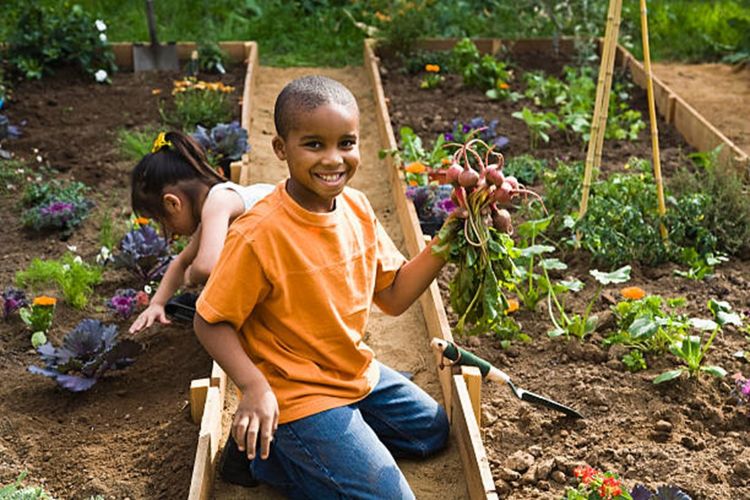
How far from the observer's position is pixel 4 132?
6.98 m

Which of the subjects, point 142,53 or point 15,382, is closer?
point 15,382

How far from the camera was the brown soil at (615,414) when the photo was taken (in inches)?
143

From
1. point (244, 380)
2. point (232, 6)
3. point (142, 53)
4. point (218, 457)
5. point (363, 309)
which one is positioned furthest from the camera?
point (232, 6)

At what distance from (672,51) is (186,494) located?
303 inches

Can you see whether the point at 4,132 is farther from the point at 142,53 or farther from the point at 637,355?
the point at 637,355

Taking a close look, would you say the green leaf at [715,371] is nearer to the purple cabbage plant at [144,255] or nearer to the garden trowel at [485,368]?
the garden trowel at [485,368]

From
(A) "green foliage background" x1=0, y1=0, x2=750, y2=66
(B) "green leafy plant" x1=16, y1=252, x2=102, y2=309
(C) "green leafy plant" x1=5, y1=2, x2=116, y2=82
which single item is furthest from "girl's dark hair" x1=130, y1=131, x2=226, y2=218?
(A) "green foliage background" x1=0, y1=0, x2=750, y2=66

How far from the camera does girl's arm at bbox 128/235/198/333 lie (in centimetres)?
438

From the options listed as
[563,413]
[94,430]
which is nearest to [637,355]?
[563,413]

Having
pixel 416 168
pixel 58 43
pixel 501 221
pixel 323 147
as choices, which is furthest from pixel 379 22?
pixel 323 147

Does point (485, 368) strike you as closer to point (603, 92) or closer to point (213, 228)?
point (213, 228)

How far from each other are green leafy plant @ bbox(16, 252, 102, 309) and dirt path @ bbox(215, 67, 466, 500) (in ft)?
3.85

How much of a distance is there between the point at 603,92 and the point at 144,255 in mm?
2424

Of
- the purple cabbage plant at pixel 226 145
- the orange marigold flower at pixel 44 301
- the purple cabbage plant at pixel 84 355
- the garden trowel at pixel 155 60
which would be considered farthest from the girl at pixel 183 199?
the garden trowel at pixel 155 60
